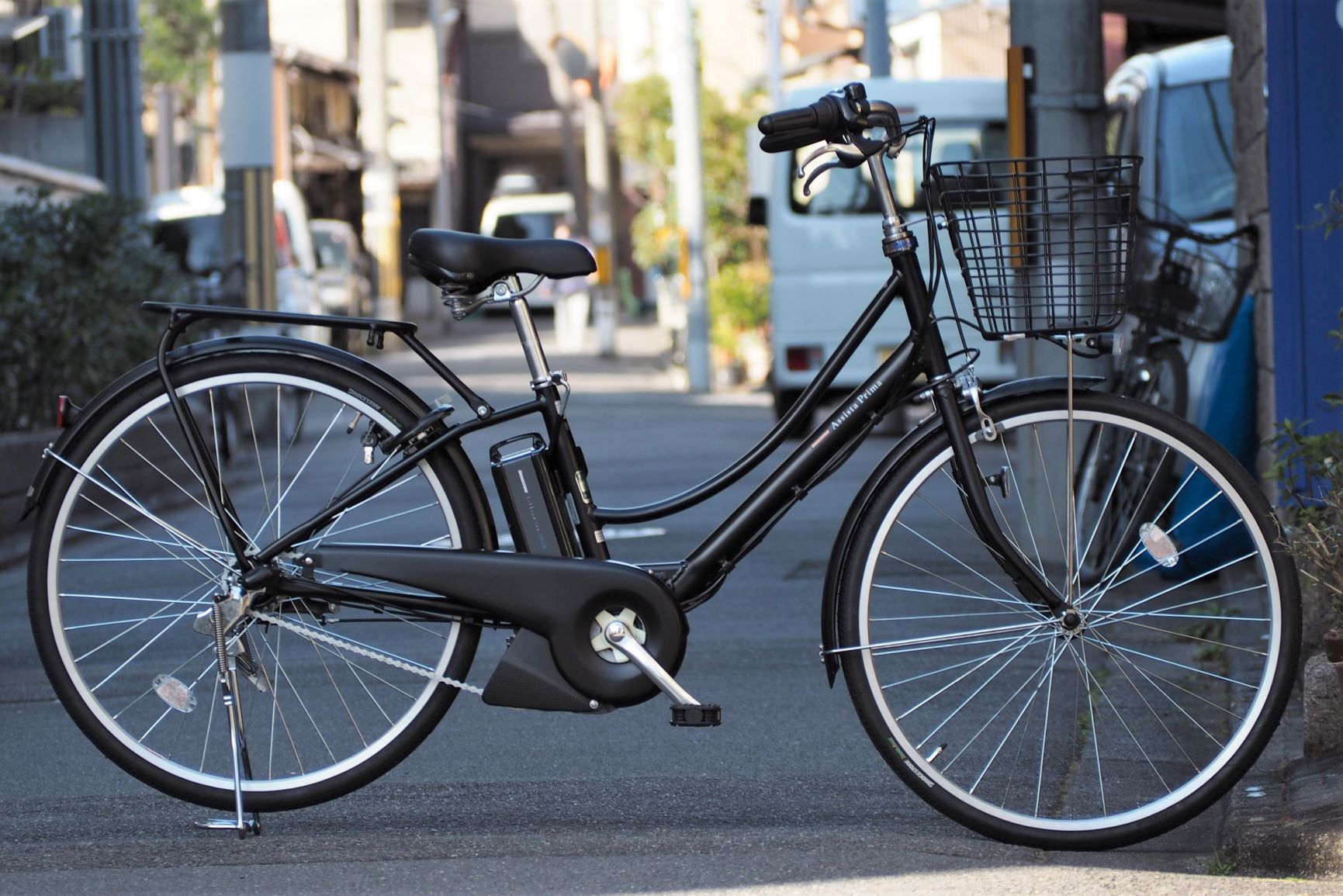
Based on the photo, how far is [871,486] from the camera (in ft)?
10.8

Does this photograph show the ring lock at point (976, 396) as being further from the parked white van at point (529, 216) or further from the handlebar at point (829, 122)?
the parked white van at point (529, 216)

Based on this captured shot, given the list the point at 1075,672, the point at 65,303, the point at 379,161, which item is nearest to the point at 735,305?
the point at 65,303

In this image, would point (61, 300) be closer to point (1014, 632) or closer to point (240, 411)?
point (240, 411)

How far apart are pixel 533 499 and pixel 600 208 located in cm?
2645

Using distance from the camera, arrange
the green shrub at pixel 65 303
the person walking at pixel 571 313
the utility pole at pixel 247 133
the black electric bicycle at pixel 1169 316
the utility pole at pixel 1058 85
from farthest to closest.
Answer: the person walking at pixel 571 313, the utility pole at pixel 247 133, the green shrub at pixel 65 303, the utility pole at pixel 1058 85, the black electric bicycle at pixel 1169 316

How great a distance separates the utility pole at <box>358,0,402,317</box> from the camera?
3212 centimetres

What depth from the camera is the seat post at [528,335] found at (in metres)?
3.38

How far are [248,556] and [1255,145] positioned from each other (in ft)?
11.8

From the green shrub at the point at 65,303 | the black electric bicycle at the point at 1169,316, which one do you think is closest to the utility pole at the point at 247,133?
the green shrub at the point at 65,303

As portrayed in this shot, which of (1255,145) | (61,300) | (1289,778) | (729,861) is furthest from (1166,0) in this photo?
(729,861)

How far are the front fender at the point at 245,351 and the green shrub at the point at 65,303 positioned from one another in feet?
15.1

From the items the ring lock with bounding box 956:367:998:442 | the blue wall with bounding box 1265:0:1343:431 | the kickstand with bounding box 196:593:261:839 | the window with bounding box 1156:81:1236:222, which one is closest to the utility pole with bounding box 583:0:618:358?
the window with bounding box 1156:81:1236:222

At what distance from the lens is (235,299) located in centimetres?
1154

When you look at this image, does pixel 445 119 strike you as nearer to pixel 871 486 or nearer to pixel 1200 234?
pixel 1200 234
